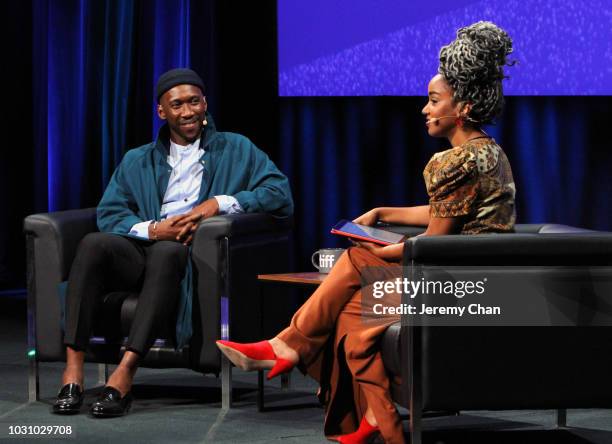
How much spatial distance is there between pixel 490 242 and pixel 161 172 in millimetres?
1665

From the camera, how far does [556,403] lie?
2557 millimetres

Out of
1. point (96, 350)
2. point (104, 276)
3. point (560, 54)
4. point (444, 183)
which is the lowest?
point (96, 350)

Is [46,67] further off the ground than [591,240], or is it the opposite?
[46,67]

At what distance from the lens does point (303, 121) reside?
18.1 ft

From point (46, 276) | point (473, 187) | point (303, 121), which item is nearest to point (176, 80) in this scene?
Answer: point (46, 276)

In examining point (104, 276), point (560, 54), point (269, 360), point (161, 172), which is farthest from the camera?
point (560, 54)

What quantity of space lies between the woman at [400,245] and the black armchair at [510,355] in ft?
0.65

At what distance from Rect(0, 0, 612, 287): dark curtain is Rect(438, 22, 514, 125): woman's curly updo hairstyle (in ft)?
8.62

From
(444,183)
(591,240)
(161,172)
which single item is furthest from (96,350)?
(591,240)

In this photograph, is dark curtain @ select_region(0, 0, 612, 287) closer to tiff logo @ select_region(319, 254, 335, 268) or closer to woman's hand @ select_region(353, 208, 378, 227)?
tiff logo @ select_region(319, 254, 335, 268)

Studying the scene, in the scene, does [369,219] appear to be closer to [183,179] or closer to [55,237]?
[183,179]

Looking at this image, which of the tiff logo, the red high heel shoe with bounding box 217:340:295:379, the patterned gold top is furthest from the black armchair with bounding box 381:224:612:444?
the tiff logo

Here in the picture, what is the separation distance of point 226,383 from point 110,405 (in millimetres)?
365

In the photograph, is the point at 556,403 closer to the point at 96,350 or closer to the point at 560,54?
the point at 96,350
